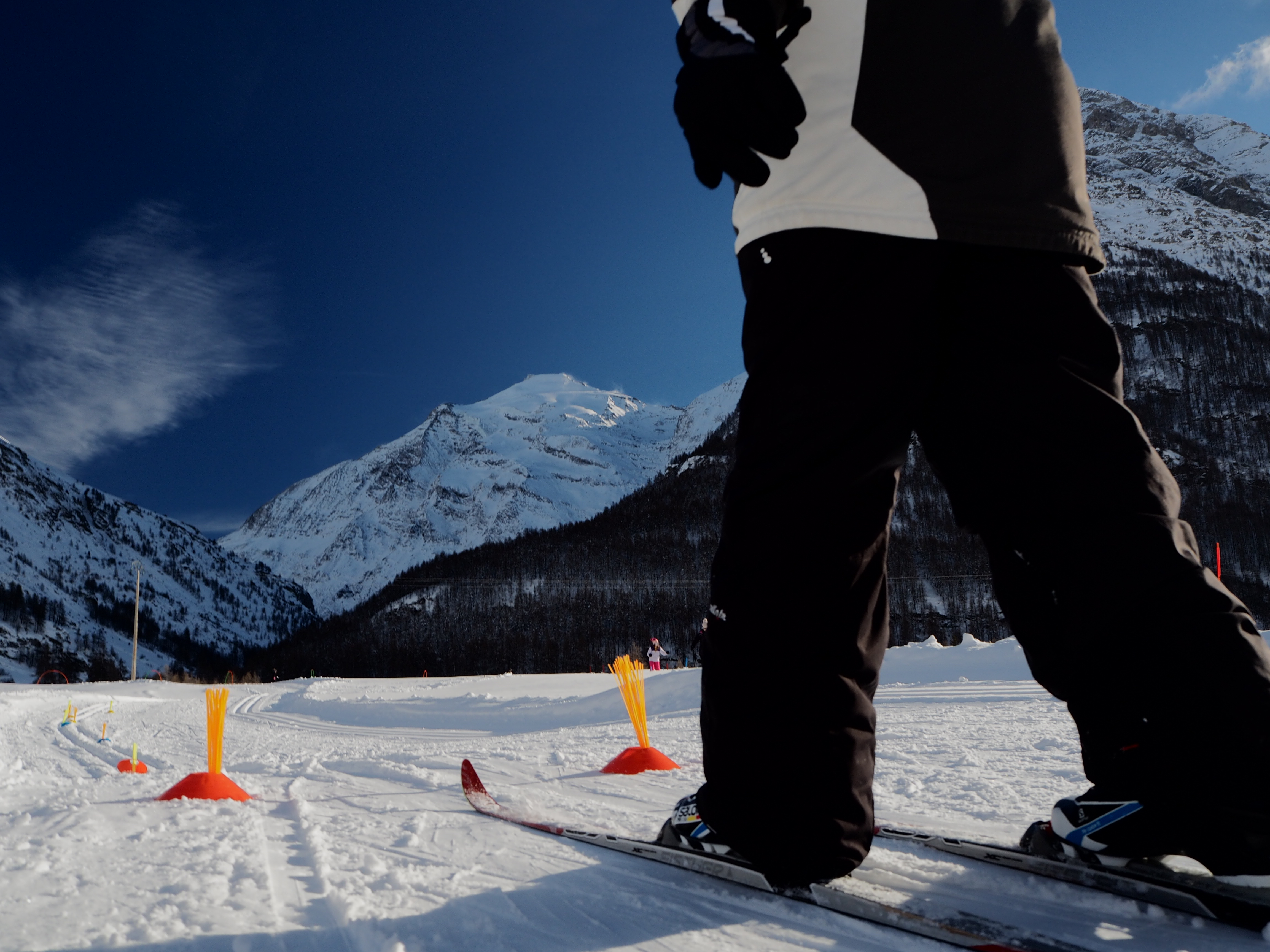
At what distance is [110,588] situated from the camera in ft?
409

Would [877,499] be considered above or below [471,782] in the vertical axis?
above

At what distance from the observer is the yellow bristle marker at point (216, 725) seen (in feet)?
6.53

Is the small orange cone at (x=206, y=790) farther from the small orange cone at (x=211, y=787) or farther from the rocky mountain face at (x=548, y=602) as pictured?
the rocky mountain face at (x=548, y=602)

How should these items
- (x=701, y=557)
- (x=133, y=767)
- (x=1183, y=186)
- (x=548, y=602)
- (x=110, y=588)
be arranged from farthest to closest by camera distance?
(x=110, y=588) < (x=1183, y=186) < (x=701, y=557) < (x=548, y=602) < (x=133, y=767)

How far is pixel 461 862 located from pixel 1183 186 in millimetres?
154256

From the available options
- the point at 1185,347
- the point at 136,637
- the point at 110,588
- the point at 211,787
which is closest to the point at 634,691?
the point at 211,787

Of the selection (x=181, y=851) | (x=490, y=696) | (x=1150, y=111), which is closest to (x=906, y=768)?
(x=181, y=851)

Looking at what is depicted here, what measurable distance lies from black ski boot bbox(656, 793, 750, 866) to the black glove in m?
0.85

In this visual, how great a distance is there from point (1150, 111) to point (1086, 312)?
607 ft

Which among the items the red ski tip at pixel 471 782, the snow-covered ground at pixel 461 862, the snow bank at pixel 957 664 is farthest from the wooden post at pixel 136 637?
the red ski tip at pixel 471 782

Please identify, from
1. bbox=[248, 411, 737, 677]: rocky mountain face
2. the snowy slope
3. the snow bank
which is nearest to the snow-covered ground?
the snow bank

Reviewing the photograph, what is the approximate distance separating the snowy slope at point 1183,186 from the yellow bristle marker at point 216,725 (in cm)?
11098

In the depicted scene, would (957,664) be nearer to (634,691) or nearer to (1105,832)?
(634,691)

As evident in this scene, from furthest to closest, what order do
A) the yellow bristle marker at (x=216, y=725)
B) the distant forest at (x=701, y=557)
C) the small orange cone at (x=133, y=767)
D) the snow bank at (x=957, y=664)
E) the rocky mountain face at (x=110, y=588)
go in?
the rocky mountain face at (x=110, y=588), the distant forest at (x=701, y=557), the snow bank at (x=957, y=664), the small orange cone at (x=133, y=767), the yellow bristle marker at (x=216, y=725)
